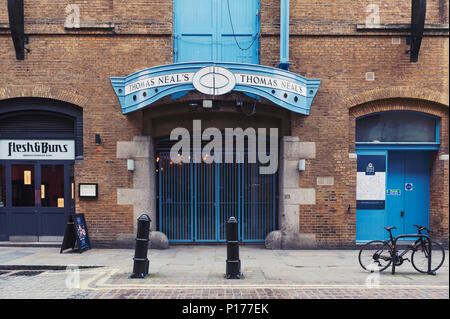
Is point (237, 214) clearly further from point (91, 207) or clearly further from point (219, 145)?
point (91, 207)

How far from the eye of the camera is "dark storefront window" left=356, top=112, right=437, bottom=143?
912cm

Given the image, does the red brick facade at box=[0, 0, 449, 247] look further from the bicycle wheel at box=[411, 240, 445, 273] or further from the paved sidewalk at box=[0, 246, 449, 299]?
the bicycle wheel at box=[411, 240, 445, 273]

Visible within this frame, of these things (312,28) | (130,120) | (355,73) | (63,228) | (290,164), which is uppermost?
(312,28)

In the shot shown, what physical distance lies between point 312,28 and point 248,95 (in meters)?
2.88

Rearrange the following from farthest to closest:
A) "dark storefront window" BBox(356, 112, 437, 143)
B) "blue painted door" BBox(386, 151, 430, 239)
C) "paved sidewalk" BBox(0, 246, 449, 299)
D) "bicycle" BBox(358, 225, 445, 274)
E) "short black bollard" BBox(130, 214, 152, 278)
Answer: "blue painted door" BBox(386, 151, 430, 239)
"dark storefront window" BBox(356, 112, 437, 143)
"bicycle" BBox(358, 225, 445, 274)
"short black bollard" BBox(130, 214, 152, 278)
"paved sidewalk" BBox(0, 246, 449, 299)

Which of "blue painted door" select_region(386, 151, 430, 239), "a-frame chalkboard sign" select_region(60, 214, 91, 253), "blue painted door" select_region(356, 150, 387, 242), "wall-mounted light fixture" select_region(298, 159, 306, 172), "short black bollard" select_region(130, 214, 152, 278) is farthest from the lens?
"blue painted door" select_region(386, 151, 430, 239)

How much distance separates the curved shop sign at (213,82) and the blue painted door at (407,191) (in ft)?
12.4

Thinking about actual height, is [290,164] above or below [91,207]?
above

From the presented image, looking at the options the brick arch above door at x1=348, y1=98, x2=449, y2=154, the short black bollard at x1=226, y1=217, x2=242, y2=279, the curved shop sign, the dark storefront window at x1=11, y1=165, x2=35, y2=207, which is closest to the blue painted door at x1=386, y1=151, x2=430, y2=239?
the brick arch above door at x1=348, y1=98, x2=449, y2=154

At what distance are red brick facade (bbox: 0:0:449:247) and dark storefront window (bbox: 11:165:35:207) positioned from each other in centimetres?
180

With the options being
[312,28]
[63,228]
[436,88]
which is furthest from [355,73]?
[63,228]

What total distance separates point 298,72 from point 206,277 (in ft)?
19.9

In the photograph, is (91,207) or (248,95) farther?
(91,207)

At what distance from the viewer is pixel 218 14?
29.7 ft
